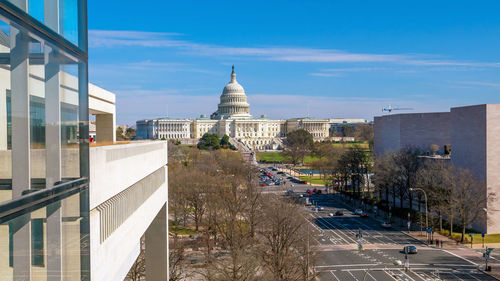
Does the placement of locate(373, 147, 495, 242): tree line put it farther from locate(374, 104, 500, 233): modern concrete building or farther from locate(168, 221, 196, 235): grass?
locate(168, 221, 196, 235): grass

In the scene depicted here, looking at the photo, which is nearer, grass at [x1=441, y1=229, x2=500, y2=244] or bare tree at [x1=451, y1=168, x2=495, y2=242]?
grass at [x1=441, y1=229, x2=500, y2=244]

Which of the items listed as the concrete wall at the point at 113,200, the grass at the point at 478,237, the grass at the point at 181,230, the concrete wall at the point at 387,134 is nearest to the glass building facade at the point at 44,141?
the concrete wall at the point at 113,200

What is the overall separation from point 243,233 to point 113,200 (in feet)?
112

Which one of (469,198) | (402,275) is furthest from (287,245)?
(469,198)

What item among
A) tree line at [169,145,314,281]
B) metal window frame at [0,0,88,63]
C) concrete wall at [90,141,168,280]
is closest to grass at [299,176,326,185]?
tree line at [169,145,314,281]

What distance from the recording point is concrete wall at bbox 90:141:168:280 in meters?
6.98

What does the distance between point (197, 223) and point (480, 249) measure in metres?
26.6

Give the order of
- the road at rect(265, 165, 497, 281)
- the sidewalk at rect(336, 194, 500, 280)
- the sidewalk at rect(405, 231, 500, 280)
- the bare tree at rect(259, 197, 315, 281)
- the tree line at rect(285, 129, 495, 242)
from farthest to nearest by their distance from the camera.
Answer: the tree line at rect(285, 129, 495, 242) → the sidewalk at rect(336, 194, 500, 280) → the sidewalk at rect(405, 231, 500, 280) → the road at rect(265, 165, 497, 281) → the bare tree at rect(259, 197, 315, 281)

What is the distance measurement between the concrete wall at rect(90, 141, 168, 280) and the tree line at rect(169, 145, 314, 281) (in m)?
14.8

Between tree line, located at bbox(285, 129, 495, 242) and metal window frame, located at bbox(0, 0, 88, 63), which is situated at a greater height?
metal window frame, located at bbox(0, 0, 88, 63)

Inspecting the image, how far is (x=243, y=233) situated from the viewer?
1654 inches

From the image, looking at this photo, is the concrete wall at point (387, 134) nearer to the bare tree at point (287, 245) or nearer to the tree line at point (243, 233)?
the tree line at point (243, 233)

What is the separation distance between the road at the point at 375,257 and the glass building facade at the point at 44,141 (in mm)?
26587

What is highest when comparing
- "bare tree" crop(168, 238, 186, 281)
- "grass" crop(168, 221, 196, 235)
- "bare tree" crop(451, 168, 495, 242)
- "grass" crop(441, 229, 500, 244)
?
"bare tree" crop(451, 168, 495, 242)
